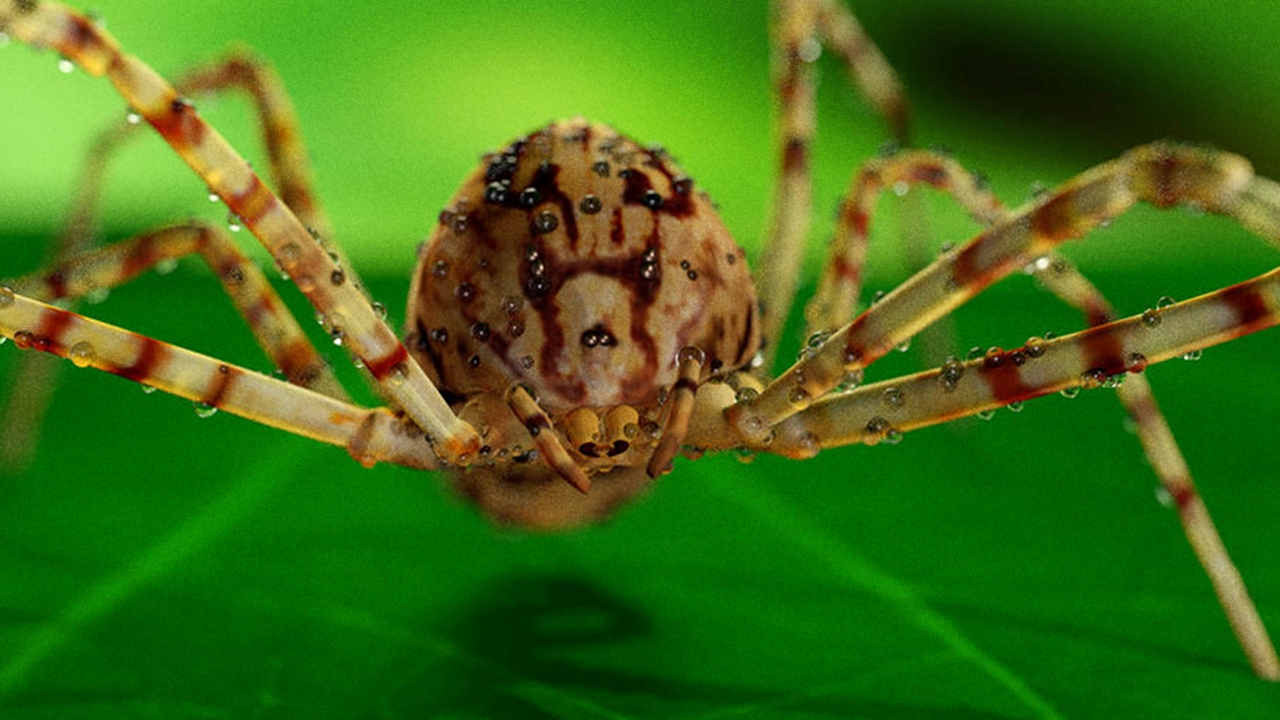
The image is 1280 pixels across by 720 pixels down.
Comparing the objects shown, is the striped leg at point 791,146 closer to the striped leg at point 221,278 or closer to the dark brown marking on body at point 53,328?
the striped leg at point 221,278

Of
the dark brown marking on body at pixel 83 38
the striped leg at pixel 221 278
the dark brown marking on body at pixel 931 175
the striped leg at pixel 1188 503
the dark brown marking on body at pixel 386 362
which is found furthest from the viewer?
the dark brown marking on body at pixel 931 175

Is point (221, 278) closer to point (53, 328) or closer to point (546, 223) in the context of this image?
point (53, 328)

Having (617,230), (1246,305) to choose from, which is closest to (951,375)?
(1246,305)

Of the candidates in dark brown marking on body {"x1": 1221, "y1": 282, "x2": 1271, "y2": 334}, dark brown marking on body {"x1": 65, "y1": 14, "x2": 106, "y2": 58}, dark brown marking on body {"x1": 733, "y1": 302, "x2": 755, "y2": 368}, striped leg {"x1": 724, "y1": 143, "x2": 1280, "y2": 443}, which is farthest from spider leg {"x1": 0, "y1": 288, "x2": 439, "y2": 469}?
dark brown marking on body {"x1": 1221, "y1": 282, "x2": 1271, "y2": 334}

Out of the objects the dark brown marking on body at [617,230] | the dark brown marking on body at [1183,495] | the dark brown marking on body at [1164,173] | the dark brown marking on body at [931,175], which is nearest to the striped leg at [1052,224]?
the dark brown marking on body at [1164,173]

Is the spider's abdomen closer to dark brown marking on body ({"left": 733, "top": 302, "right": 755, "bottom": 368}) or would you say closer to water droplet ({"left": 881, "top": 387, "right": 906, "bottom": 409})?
dark brown marking on body ({"left": 733, "top": 302, "right": 755, "bottom": 368})

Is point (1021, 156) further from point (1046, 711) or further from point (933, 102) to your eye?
point (1046, 711)

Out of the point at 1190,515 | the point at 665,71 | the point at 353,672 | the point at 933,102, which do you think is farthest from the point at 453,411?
the point at 933,102
